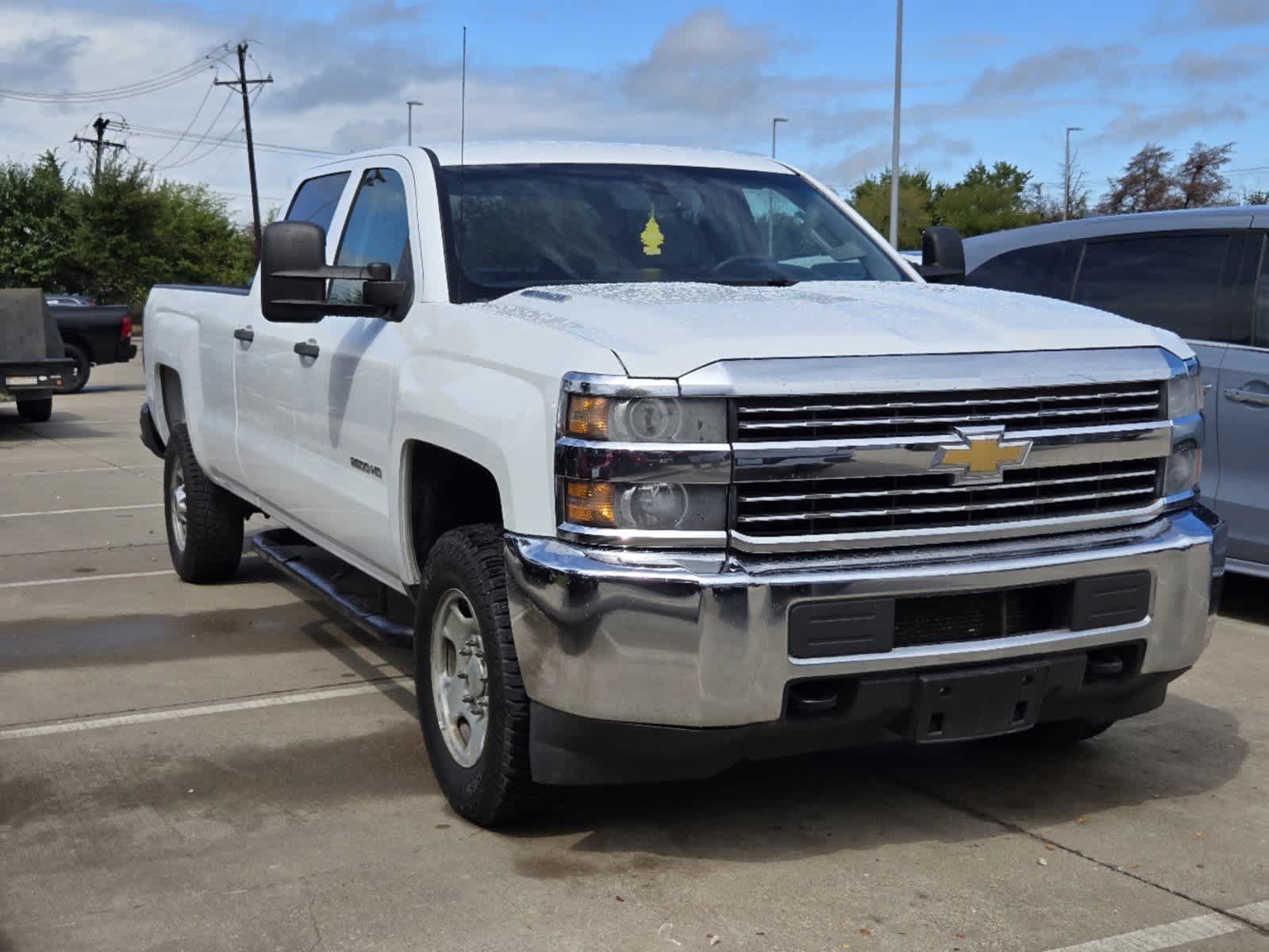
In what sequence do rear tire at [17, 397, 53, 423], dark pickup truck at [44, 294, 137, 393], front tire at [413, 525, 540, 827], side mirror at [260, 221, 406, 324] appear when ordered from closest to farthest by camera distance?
1. front tire at [413, 525, 540, 827]
2. side mirror at [260, 221, 406, 324]
3. rear tire at [17, 397, 53, 423]
4. dark pickup truck at [44, 294, 137, 393]

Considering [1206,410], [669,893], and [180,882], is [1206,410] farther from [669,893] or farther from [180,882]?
[180,882]

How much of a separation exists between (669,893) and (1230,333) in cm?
441

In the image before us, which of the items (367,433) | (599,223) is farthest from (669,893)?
(599,223)

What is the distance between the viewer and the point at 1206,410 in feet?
23.2

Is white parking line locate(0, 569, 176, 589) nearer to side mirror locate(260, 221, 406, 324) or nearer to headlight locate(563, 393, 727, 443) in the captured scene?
side mirror locate(260, 221, 406, 324)

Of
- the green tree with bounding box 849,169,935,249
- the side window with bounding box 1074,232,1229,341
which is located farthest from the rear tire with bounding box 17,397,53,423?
the green tree with bounding box 849,169,935,249

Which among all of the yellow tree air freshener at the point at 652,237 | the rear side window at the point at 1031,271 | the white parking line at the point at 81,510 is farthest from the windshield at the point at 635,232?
the white parking line at the point at 81,510

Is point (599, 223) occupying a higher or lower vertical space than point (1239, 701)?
higher

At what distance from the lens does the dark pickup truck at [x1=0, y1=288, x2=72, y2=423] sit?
17.3 metres

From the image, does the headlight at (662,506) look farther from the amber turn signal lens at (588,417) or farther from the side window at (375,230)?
the side window at (375,230)

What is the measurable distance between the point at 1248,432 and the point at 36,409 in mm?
15207

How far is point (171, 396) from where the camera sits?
27.0 ft

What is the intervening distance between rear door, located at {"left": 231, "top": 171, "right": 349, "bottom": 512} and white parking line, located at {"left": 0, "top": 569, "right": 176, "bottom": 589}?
1.95m

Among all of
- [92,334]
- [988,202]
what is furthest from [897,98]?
[988,202]
